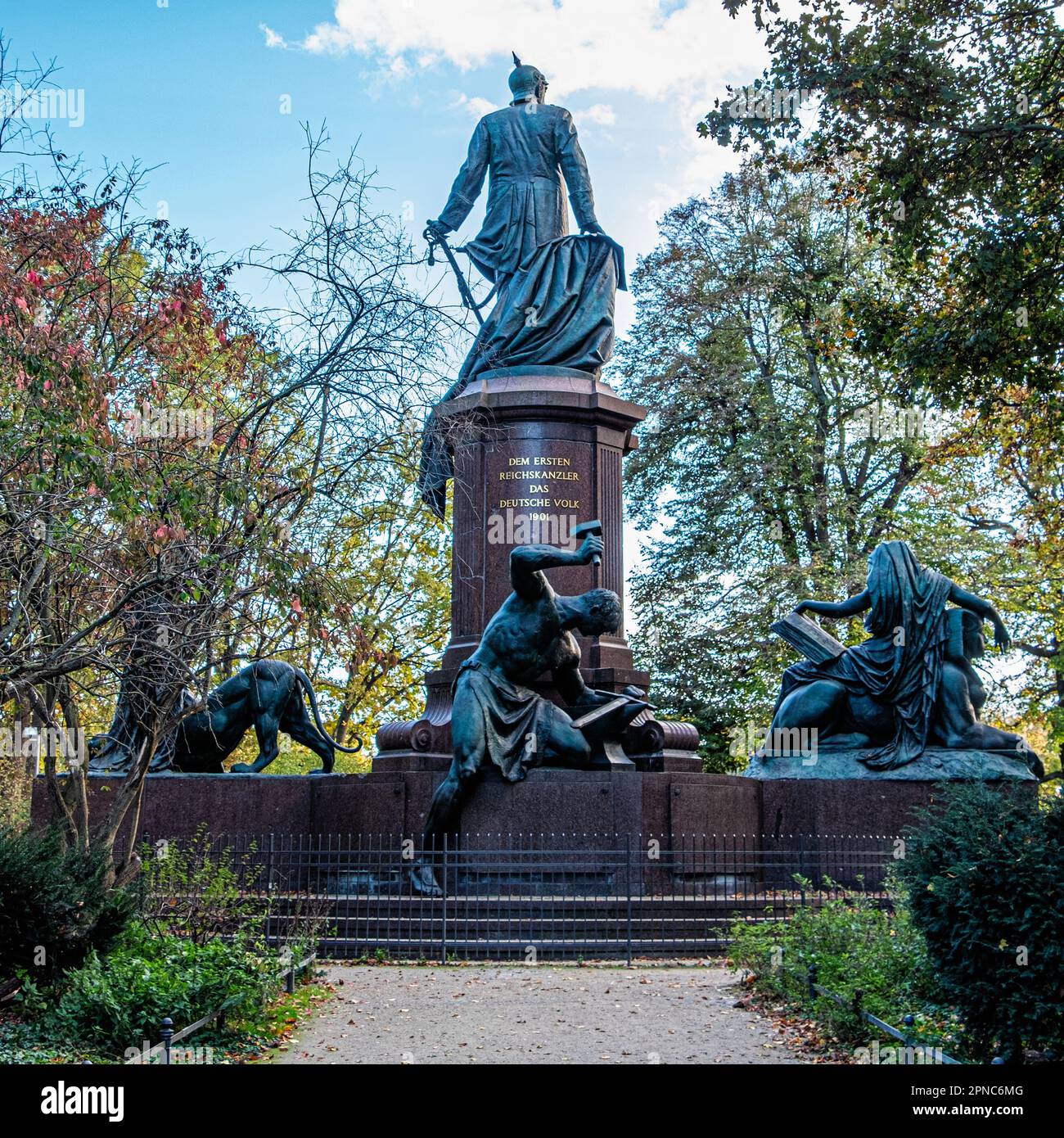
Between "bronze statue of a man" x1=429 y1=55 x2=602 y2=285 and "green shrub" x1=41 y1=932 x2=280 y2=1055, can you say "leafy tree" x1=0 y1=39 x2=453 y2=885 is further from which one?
"bronze statue of a man" x1=429 y1=55 x2=602 y2=285

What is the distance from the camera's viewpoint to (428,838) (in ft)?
42.7

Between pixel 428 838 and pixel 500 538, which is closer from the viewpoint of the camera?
pixel 428 838

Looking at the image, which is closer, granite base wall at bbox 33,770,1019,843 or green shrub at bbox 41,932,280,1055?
green shrub at bbox 41,932,280,1055

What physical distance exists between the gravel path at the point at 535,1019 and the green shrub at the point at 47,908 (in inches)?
59.3

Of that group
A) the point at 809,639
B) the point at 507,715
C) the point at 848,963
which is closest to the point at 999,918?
the point at 848,963

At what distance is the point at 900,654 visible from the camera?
15.2m

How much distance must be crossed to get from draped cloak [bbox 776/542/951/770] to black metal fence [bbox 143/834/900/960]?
1363 millimetres

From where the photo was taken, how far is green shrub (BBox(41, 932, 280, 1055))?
707cm

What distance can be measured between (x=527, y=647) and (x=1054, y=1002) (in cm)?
792

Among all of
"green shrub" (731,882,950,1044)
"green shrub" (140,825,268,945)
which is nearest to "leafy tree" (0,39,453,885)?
"green shrub" (140,825,268,945)
